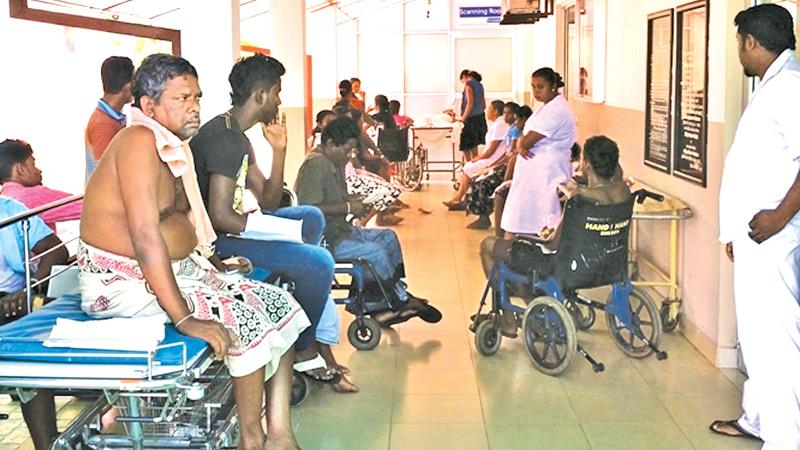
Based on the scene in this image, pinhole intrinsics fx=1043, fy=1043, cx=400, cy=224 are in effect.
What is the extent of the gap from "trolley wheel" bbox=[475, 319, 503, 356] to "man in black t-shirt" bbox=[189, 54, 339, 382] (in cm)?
115

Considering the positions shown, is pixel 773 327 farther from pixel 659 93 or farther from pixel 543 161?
pixel 543 161

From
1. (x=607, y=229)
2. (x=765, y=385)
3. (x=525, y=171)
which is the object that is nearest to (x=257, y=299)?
(x=765, y=385)

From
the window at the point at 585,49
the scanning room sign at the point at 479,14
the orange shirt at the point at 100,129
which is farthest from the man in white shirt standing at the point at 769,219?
the scanning room sign at the point at 479,14

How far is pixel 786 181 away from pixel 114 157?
6.76 ft

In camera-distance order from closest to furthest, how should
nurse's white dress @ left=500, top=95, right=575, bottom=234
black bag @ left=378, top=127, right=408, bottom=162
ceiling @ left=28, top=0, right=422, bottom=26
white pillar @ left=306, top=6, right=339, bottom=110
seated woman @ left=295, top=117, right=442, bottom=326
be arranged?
1. seated woman @ left=295, top=117, right=442, bottom=326
2. ceiling @ left=28, top=0, right=422, bottom=26
3. nurse's white dress @ left=500, top=95, right=575, bottom=234
4. black bag @ left=378, top=127, right=408, bottom=162
5. white pillar @ left=306, top=6, right=339, bottom=110

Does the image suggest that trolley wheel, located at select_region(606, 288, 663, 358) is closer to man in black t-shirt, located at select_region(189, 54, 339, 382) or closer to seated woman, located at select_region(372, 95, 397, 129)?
man in black t-shirt, located at select_region(189, 54, 339, 382)

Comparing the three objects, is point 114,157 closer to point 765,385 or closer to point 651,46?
point 765,385

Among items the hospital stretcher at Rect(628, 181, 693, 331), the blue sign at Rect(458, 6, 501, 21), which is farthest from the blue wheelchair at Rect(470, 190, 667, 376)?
the blue sign at Rect(458, 6, 501, 21)

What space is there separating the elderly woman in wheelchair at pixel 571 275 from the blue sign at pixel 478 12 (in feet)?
38.8

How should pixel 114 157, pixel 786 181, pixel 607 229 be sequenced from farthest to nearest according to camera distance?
pixel 607 229 < pixel 786 181 < pixel 114 157

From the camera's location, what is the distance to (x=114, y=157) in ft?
9.18

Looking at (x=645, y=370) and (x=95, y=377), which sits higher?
(x=95, y=377)

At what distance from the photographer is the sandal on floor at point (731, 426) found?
3775 mm

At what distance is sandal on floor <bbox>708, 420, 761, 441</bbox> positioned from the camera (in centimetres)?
378
